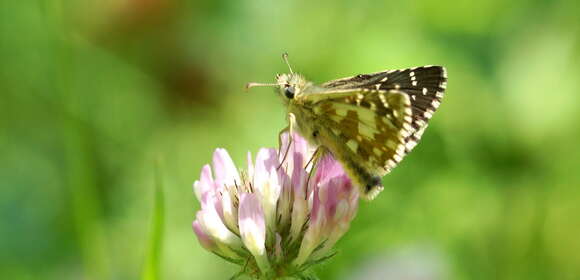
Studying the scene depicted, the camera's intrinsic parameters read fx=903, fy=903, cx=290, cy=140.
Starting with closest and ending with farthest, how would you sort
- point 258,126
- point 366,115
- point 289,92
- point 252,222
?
point 252,222
point 366,115
point 289,92
point 258,126

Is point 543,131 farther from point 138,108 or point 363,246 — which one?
point 138,108

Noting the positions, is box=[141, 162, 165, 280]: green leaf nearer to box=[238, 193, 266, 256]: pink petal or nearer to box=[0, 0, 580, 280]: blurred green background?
box=[238, 193, 266, 256]: pink petal

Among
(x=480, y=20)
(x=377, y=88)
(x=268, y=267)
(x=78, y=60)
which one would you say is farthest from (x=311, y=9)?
(x=268, y=267)

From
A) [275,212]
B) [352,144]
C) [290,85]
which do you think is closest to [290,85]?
[290,85]

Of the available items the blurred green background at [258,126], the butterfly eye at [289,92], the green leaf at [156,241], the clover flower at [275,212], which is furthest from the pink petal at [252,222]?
the blurred green background at [258,126]

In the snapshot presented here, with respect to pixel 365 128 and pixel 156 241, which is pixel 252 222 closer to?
pixel 156 241
